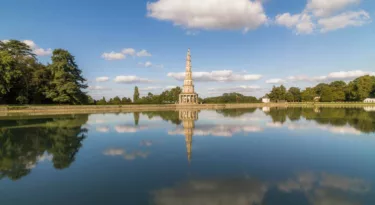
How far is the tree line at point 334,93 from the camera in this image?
83812mm

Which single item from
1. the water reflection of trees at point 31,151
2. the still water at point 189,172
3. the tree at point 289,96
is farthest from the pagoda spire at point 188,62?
the still water at point 189,172

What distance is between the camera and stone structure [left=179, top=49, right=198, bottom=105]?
2662 inches

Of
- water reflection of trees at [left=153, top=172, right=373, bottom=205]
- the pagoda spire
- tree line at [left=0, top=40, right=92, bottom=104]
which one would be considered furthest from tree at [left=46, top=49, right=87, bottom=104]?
water reflection of trees at [left=153, top=172, right=373, bottom=205]

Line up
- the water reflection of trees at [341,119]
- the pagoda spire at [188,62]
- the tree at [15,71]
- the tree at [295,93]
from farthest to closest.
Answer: the tree at [295,93], the pagoda spire at [188,62], the tree at [15,71], the water reflection of trees at [341,119]

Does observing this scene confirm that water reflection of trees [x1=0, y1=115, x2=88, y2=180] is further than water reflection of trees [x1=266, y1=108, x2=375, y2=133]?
No

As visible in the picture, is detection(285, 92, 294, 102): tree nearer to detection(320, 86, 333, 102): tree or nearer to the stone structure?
detection(320, 86, 333, 102): tree

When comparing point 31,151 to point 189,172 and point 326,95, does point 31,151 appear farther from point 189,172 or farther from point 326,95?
point 326,95

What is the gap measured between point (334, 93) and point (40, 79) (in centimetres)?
8396

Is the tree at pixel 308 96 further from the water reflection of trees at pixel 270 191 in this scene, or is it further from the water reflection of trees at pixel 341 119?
the water reflection of trees at pixel 270 191

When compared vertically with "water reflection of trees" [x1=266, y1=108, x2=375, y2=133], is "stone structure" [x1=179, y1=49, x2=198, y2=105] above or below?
above

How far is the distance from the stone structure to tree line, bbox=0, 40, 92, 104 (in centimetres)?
2637

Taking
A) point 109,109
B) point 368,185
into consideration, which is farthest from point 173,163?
point 109,109

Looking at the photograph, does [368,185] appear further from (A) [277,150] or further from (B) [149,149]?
(B) [149,149]

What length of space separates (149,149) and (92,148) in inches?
110
